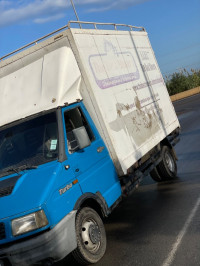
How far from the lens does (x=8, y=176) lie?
16.4 ft

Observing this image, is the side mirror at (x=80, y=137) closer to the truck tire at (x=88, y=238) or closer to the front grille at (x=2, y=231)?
the truck tire at (x=88, y=238)

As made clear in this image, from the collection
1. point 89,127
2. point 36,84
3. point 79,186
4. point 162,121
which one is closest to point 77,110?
point 89,127

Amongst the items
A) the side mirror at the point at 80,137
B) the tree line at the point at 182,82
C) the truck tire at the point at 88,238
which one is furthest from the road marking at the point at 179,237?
the tree line at the point at 182,82

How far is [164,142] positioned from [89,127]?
357cm

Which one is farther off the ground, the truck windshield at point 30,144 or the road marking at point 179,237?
the truck windshield at point 30,144

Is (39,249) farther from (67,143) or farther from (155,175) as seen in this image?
(155,175)

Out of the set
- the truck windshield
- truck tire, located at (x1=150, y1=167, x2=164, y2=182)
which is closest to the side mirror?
the truck windshield

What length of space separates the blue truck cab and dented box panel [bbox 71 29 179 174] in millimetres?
282

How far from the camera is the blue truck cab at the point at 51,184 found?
436cm

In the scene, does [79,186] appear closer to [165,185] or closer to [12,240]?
[12,240]

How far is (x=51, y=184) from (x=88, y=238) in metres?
1.05

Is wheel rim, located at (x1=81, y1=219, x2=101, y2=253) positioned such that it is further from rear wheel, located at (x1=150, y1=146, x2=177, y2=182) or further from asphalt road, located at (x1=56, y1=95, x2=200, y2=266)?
rear wheel, located at (x1=150, y1=146, x2=177, y2=182)

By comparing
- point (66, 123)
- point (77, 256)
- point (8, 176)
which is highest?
point (66, 123)

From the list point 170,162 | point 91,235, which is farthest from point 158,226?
point 170,162
